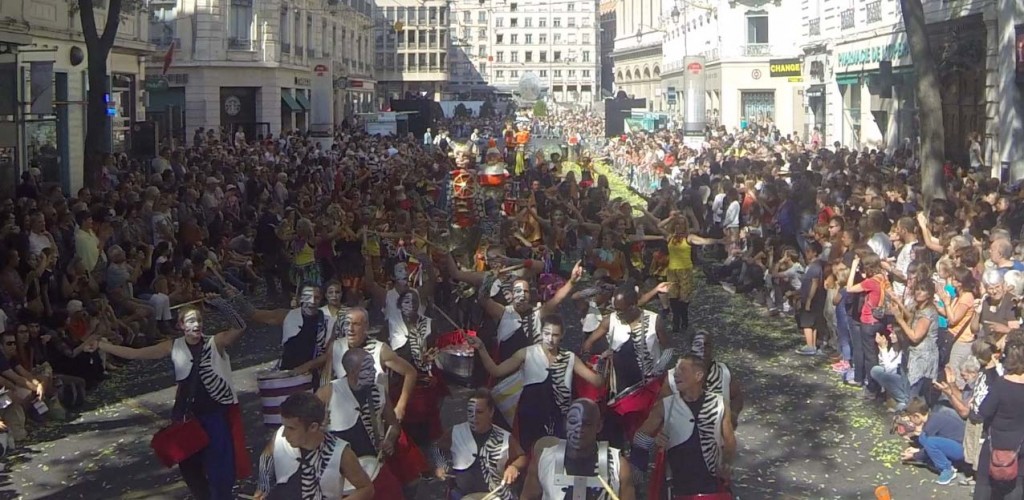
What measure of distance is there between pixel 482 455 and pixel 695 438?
1.14 metres

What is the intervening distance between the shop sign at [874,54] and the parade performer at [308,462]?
84.9 ft

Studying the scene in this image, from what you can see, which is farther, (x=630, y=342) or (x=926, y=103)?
(x=926, y=103)

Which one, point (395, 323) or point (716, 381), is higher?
point (395, 323)

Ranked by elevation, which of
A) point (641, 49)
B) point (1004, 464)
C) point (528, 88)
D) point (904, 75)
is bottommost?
point (1004, 464)

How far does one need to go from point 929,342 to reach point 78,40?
21.6 meters

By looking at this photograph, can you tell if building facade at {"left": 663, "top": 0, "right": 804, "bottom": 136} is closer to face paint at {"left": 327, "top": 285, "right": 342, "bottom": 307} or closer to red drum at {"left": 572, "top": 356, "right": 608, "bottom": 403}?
face paint at {"left": 327, "top": 285, "right": 342, "bottom": 307}

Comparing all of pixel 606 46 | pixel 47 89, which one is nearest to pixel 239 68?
pixel 47 89

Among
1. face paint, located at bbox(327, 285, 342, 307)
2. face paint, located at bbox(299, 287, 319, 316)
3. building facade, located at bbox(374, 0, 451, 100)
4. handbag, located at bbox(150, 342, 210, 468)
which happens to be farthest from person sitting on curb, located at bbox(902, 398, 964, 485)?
building facade, located at bbox(374, 0, 451, 100)

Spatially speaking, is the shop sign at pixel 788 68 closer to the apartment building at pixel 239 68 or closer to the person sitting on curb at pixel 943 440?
the apartment building at pixel 239 68

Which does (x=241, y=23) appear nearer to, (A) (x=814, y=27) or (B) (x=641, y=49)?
(A) (x=814, y=27)

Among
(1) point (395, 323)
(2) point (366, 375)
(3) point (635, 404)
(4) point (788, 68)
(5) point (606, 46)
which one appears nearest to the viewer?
(2) point (366, 375)

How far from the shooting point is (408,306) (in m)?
9.05

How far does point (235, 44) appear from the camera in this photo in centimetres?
4447

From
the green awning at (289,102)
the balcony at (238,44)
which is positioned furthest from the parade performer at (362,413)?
the green awning at (289,102)
